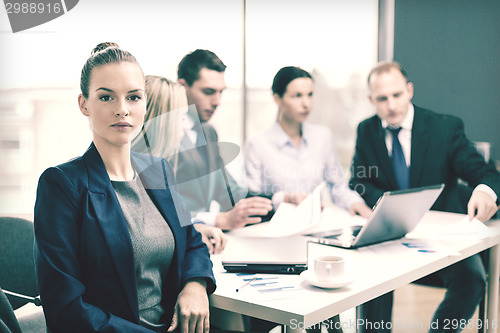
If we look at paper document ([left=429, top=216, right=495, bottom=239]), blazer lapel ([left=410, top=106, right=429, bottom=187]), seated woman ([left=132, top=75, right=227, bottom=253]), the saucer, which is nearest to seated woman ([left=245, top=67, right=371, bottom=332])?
blazer lapel ([left=410, top=106, right=429, bottom=187])

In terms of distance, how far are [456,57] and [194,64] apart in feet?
9.36

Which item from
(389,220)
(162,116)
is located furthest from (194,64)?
(389,220)

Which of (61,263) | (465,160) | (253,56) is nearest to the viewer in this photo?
(61,263)

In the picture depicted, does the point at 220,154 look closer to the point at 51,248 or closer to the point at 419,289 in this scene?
the point at 51,248

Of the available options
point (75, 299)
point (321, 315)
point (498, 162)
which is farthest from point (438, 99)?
point (75, 299)

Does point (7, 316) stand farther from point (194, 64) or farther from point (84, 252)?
point (194, 64)

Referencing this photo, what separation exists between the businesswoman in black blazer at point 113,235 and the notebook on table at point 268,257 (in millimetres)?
106

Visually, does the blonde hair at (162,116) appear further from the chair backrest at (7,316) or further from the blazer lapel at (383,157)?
the blazer lapel at (383,157)

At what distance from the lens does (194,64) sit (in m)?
2.17

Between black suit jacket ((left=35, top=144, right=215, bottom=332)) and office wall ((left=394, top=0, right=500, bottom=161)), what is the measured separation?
141 inches

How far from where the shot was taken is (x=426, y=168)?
245cm

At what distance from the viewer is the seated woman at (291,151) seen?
108 inches

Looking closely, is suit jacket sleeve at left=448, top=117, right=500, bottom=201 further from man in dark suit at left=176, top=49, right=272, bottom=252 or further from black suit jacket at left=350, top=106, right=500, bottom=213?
man in dark suit at left=176, top=49, right=272, bottom=252

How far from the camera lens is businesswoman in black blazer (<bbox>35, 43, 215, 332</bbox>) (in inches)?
41.4
